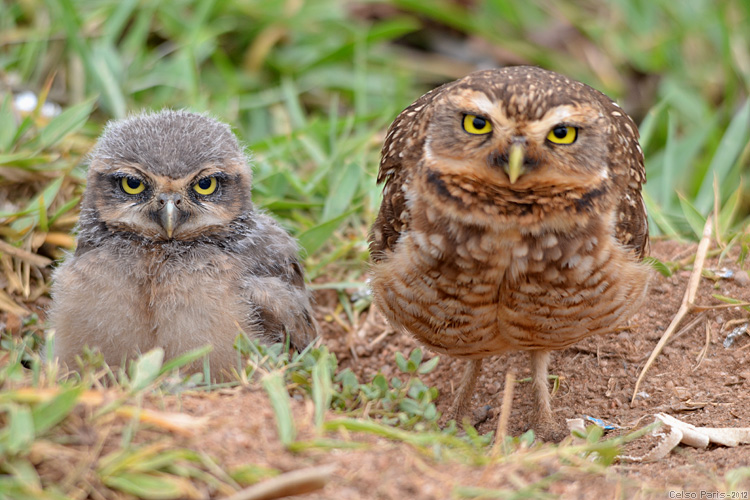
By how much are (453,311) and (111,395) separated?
1.40 m

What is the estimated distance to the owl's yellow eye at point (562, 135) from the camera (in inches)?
128

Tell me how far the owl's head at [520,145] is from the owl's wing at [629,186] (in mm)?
26


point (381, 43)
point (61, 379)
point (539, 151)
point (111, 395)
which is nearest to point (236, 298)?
point (61, 379)

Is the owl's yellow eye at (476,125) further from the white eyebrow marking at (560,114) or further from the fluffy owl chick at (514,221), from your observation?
the white eyebrow marking at (560,114)

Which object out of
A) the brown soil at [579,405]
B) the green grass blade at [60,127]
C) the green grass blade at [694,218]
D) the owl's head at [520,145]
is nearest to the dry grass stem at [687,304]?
the brown soil at [579,405]

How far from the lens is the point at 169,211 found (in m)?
3.63

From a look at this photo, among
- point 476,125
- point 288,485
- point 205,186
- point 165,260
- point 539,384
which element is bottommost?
point 539,384

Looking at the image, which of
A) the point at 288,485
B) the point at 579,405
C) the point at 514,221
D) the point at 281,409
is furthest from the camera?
the point at 579,405

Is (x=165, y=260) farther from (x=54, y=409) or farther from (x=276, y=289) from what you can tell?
(x=54, y=409)

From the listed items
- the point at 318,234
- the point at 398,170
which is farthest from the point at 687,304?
the point at 318,234

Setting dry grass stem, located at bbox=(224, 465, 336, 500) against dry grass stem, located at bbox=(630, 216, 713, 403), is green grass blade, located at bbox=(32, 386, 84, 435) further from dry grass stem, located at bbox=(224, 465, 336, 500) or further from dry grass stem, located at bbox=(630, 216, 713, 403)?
dry grass stem, located at bbox=(630, 216, 713, 403)

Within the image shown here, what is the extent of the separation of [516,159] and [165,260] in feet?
5.19

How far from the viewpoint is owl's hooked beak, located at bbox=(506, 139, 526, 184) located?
3.13 m

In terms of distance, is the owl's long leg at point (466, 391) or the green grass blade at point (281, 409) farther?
the owl's long leg at point (466, 391)
